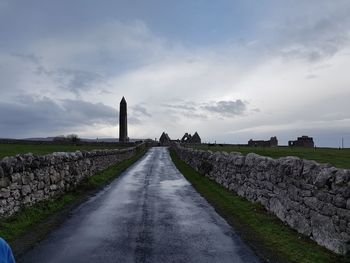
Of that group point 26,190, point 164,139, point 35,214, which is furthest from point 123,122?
point 35,214

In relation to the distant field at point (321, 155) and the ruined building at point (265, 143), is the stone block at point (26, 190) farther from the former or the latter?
the ruined building at point (265, 143)

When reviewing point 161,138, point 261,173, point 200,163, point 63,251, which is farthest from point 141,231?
point 161,138

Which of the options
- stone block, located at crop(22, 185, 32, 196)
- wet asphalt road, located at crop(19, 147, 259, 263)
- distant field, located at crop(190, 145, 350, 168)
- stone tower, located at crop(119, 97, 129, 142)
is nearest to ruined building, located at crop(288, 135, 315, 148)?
distant field, located at crop(190, 145, 350, 168)

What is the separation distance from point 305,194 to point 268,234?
1.31 meters

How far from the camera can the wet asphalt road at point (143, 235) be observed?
843cm

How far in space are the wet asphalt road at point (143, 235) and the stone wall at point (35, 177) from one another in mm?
1530

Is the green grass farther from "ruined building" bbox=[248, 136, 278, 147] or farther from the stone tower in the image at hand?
the stone tower

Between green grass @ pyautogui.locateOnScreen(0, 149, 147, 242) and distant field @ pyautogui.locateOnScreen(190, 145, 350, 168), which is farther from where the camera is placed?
distant field @ pyautogui.locateOnScreen(190, 145, 350, 168)

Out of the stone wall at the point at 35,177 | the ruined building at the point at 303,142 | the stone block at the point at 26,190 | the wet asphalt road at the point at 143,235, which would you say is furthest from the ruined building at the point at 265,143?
the stone block at the point at 26,190

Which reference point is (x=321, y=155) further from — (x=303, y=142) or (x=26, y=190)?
(x=303, y=142)

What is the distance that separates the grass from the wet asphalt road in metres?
A: 0.39

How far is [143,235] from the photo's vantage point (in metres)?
10.1

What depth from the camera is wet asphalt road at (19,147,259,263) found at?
843 cm

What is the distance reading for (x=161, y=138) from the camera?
395 ft
